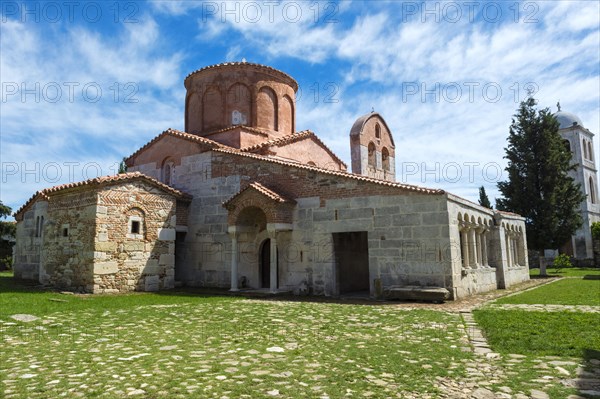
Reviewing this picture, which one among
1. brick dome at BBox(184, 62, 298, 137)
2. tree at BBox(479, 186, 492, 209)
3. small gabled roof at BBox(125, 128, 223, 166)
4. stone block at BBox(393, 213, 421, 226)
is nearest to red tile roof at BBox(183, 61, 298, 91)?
brick dome at BBox(184, 62, 298, 137)

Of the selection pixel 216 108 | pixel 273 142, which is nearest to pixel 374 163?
pixel 273 142

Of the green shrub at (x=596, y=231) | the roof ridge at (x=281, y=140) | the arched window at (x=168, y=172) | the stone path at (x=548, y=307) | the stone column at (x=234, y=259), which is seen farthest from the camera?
the green shrub at (x=596, y=231)

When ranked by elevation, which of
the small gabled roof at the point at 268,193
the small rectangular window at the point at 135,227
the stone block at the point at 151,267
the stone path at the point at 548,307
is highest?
the small gabled roof at the point at 268,193

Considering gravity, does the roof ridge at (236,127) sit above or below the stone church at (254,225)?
above

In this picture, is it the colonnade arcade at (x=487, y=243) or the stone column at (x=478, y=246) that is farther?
the stone column at (x=478, y=246)

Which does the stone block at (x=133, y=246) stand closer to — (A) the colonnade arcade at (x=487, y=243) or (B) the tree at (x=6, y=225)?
(A) the colonnade arcade at (x=487, y=243)

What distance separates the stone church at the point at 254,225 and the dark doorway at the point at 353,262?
0.07 meters

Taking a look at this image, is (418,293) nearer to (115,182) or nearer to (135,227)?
(135,227)

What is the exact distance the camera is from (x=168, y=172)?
1630cm

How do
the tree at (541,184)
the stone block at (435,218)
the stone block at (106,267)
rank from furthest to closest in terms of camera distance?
the tree at (541,184) → the stone block at (106,267) → the stone block at (435,218)

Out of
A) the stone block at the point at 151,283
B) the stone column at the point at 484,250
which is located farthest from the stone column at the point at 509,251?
the stone block at the point at 151,283

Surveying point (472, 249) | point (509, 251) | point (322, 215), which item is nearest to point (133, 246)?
point (322, 215)

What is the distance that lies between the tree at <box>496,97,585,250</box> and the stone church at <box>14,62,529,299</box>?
5165 mm

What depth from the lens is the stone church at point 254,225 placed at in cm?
1084
